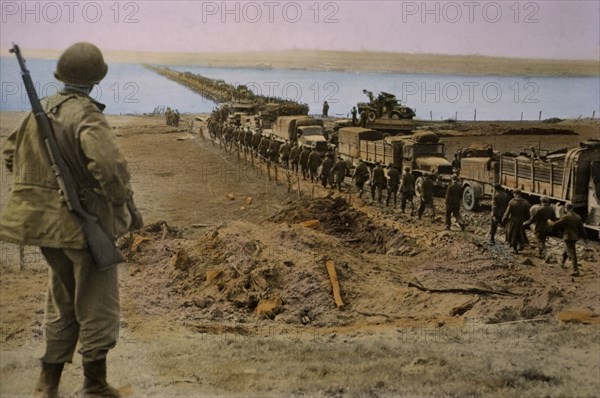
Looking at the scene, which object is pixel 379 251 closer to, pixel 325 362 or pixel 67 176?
pixel 325 362

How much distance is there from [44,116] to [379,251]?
688cm

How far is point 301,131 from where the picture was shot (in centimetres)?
1689

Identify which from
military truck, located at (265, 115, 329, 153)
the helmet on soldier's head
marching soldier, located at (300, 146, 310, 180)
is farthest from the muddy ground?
military truck, located at (265, 115, 329, 153)

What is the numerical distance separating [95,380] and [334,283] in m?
3.90

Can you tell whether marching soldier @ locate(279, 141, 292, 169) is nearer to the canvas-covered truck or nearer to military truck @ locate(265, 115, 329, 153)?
military truck @ locate(265, 115, 329, 153)

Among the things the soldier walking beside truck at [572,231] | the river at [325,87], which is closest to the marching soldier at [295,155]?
the river at [325,87]

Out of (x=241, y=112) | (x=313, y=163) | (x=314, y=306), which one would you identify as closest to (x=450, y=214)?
(x=313, y=163)

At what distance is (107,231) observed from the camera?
9.80 feet

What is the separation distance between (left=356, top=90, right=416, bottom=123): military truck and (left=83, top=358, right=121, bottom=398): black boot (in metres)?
15.4

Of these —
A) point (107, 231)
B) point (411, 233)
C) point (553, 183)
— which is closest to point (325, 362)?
point (107, 231)

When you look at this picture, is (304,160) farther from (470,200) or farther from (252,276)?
(252,276)

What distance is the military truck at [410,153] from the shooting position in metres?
12.8

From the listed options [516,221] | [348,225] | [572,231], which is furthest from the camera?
[348,225]

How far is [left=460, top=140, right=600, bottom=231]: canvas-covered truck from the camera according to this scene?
30.1 feet
